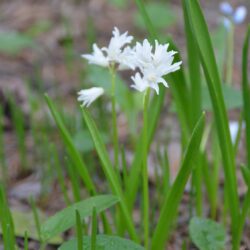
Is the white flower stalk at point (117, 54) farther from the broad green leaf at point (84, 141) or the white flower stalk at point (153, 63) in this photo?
the broad green leaf at point (84, 141)

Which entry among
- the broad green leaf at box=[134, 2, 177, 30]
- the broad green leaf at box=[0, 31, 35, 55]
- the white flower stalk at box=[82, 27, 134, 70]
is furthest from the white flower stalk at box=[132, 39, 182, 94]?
the broad green leaf at box=[134, 2, 177, 30]

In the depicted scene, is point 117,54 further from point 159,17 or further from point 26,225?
point 159,17

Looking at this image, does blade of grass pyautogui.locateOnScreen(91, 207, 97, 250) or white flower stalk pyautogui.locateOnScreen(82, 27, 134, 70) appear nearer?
blade of grass pyautogui.locateOnScreen(91, 207, 97, 250)

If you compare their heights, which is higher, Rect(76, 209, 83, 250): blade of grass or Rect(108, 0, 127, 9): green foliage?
Rect(108, 0, 127, 9): green foliage

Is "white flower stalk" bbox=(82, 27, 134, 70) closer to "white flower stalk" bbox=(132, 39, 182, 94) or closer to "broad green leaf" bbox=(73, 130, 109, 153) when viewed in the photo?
"white flower stalk" bbox=(132, 39, 182, 94)

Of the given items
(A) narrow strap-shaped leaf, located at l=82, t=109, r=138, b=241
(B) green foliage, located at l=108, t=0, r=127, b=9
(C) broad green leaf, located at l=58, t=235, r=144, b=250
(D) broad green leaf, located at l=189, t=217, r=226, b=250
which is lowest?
(D) broad green leaf, located at l=189, t=217, r=226, b=250

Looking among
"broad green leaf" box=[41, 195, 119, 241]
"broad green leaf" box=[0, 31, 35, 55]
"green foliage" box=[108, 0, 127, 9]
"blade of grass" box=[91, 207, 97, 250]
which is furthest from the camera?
"green foliage" box=[108, 0, 127, 9]

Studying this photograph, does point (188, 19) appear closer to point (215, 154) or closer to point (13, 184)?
point (215, 154)
